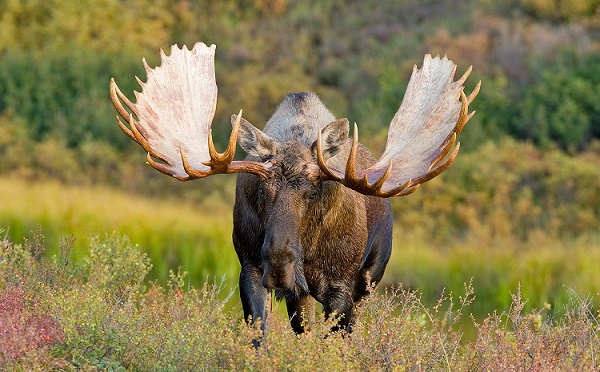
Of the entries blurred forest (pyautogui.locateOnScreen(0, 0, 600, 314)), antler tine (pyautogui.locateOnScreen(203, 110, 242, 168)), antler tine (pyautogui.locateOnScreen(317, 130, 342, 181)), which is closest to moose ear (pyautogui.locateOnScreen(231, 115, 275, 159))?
antler tine (pyautogui.locateOnScreen(203, 110, 242, 168))

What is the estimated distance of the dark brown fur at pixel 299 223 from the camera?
20.8ft

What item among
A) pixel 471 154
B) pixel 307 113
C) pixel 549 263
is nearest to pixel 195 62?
pixel 307 113

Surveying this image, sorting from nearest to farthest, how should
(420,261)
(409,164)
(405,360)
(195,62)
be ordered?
(405,360) < (409,164) < (195,62) < (420,261)

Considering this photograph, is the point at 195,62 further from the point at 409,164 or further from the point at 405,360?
the point at 405,360

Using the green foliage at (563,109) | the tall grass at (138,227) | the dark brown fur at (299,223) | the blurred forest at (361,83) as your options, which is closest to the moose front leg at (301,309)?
the dark brown fur at (299,223)

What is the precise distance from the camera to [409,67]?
29.1 meters

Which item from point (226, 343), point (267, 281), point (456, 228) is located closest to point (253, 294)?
point (267, 281)

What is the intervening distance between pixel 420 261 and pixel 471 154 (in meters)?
7.76

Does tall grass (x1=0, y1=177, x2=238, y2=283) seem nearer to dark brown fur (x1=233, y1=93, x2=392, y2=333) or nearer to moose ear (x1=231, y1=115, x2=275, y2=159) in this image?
dark brown fur (x1=233, y1=93, x2=392, y2=333)

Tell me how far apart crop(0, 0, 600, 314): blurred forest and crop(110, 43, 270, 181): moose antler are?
459 inches

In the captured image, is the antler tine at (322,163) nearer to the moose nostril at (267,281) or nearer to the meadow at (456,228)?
the moose nostril at (267,281)

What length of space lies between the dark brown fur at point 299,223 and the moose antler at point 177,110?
1.16 feet

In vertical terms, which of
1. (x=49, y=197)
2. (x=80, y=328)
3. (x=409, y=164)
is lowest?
(x=49, y=197)

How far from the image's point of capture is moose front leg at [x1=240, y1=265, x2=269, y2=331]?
6797 millimetres
